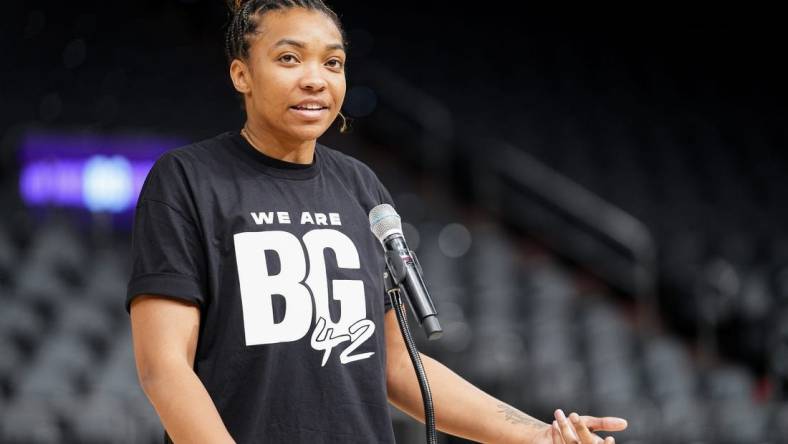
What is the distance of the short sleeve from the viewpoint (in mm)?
1459

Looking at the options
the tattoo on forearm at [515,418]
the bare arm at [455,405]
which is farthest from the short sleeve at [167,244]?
the tattoo on forearm at [515,418]

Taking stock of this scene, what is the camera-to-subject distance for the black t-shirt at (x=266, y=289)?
1.49m

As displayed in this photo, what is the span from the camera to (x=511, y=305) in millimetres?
5773

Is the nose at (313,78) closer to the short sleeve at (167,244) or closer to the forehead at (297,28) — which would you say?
the forehead at (297,28)

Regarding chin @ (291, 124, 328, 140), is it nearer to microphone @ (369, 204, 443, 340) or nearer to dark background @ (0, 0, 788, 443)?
microphone @ (369, 204, 443, 340)

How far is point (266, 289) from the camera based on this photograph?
151cm

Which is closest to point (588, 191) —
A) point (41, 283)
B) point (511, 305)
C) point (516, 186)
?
point (516, 186)

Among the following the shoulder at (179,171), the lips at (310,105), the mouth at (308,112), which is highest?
the lips at (310,105)

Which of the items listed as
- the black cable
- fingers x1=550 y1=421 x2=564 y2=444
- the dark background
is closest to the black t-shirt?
the black cable

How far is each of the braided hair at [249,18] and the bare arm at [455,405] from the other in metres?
0.47

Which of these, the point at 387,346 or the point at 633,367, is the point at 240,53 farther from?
the point at 633,367

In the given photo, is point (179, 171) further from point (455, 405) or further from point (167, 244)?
point (455, 405)

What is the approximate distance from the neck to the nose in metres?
0.09

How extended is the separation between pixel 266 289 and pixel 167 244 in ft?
0.48
